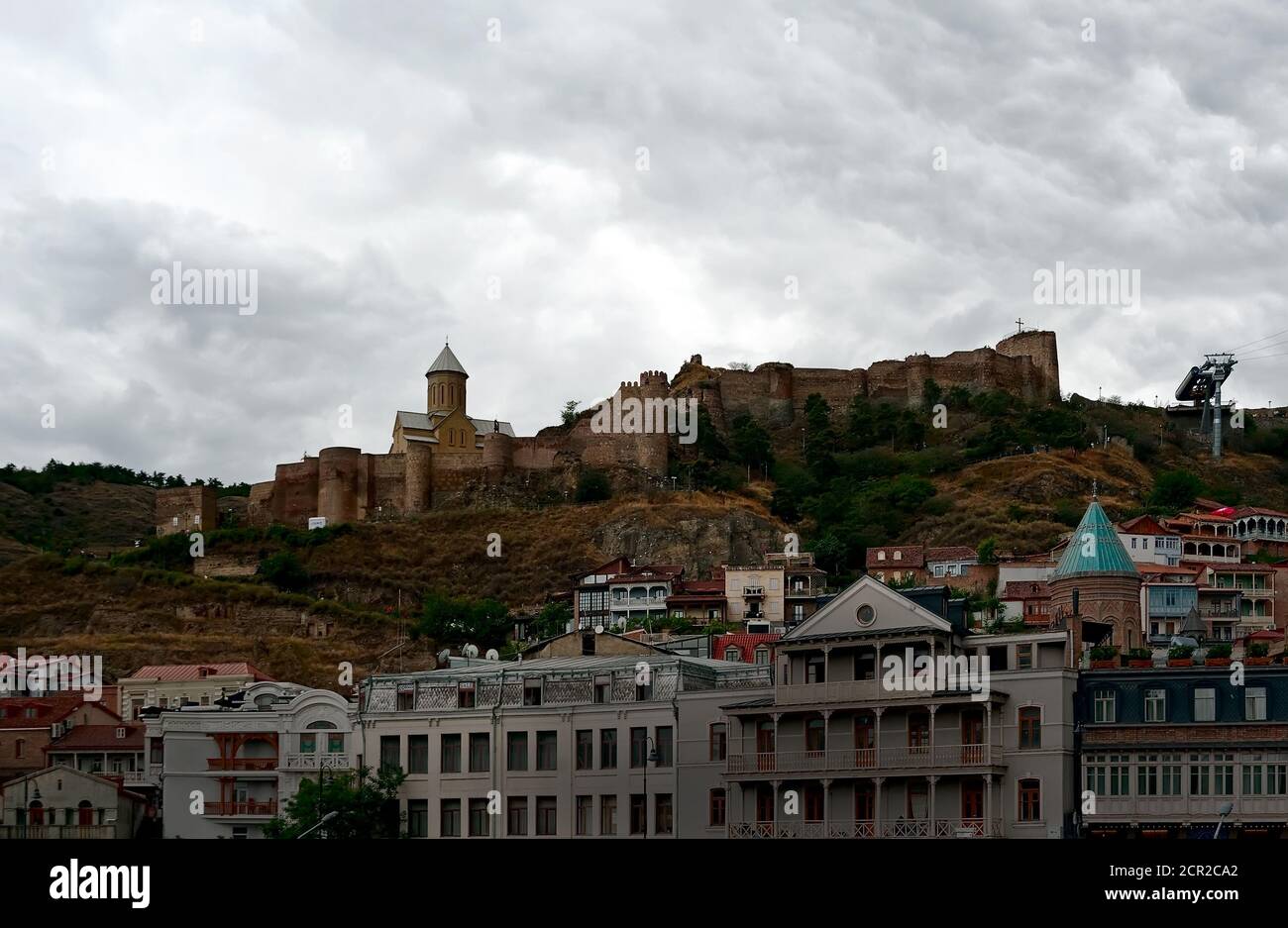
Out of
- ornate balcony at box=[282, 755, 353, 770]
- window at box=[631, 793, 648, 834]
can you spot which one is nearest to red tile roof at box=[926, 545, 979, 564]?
ornate balcony at box=[282, 755, 353, 770]

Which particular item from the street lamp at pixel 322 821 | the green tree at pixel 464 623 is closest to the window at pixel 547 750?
the street lamp at pixel 322 821

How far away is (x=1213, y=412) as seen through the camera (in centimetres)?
15650

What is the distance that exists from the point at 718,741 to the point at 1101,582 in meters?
24.6

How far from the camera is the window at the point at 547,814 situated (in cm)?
5353

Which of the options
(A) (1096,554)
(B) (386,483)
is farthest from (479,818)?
(B) (386,483)

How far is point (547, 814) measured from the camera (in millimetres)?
53719

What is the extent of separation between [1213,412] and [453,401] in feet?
201

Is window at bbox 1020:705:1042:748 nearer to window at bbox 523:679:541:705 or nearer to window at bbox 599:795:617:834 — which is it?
window at bbox 599:795:617:834

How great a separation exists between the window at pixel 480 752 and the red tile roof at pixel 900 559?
60114 mm

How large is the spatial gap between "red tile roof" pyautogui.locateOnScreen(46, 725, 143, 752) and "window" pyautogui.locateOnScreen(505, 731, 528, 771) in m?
24.2

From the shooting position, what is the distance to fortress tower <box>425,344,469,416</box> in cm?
15325
